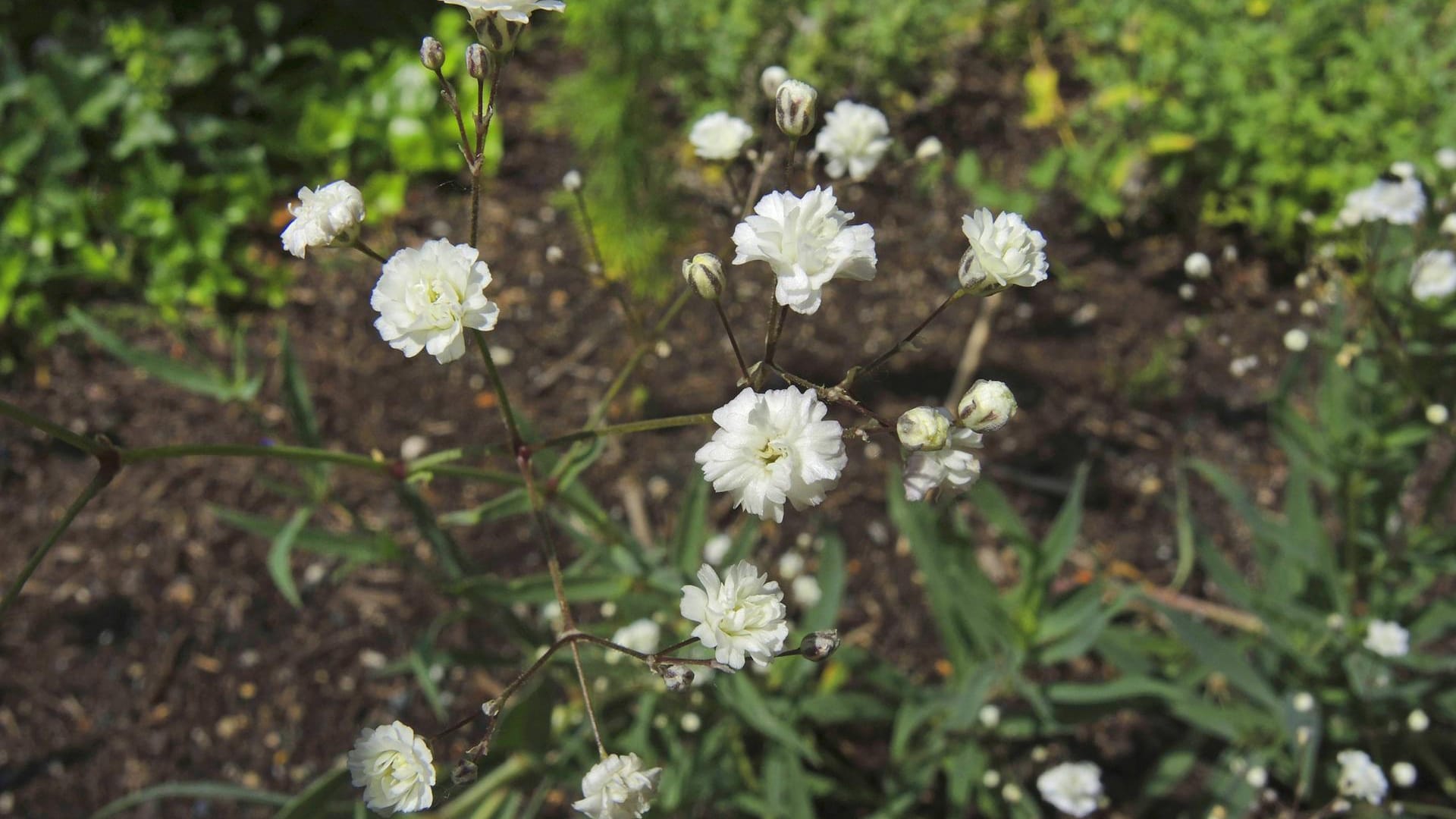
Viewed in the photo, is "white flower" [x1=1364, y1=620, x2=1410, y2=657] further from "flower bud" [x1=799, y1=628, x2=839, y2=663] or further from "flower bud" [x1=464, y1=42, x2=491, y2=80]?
"flower bud" [x1=464, y1=42, x2=491, y2=80]

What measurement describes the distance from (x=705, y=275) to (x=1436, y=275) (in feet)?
6.16

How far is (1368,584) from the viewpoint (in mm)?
2551

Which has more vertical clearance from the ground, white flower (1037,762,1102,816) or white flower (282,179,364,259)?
white flower (282,179,364,259)

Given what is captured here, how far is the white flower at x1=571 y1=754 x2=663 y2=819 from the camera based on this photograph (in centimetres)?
140

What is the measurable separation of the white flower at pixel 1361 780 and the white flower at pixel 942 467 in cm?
131

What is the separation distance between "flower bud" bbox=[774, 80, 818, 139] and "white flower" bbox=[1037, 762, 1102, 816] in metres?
1.55

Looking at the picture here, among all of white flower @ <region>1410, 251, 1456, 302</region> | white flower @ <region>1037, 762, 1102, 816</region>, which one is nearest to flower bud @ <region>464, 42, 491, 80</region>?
white flower @ <region>1037, 762, 1102, 816</region>

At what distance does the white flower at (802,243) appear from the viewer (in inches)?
53.4

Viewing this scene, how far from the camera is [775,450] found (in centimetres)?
136

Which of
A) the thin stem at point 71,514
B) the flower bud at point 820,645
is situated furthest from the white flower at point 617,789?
the thin stem at point 71,514

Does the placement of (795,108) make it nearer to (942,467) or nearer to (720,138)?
(720,138)

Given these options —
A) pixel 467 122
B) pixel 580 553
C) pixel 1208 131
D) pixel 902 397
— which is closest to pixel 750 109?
pixel 467 122

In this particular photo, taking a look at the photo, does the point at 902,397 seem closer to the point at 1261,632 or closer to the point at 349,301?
the point at 1261,632

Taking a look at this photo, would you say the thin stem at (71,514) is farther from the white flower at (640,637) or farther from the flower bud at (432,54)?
the white flower at (640,637)
